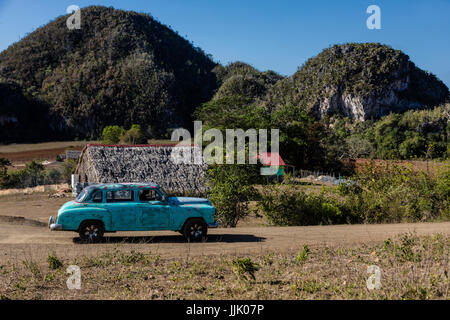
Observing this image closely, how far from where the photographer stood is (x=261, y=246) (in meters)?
11.3

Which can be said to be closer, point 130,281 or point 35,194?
point 130,281

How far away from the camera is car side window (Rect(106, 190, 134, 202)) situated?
1109 centimetres

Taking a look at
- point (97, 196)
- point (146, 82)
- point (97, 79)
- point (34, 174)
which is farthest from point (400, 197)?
point (146, 82)

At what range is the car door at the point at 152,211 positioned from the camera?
11094mm

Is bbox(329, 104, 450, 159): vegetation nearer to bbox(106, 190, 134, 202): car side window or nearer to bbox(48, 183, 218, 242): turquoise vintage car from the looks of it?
bbox(48, 183, 218, 242): turquoise vintage car

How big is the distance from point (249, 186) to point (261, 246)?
5.76 metres

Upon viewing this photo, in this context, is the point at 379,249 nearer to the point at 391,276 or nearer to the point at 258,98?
the point at 391,276

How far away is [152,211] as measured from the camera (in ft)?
36.5

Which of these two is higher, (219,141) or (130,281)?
(219,141)

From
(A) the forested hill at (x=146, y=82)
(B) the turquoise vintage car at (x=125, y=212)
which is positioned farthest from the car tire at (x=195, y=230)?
(A) the forested hill at (x=146, y=82)

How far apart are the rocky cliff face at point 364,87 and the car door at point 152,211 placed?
84.3m

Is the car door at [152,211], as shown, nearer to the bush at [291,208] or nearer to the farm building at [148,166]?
the bush at [291,208]
